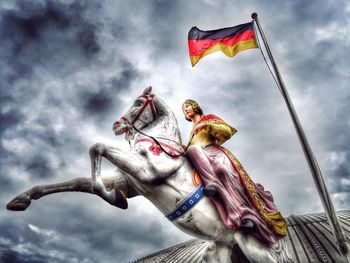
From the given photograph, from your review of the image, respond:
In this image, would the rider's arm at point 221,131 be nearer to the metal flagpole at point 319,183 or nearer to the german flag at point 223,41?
the metal flagpole at point 319,183

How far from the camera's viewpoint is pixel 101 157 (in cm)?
515

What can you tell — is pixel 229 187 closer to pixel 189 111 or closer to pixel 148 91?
pixel 189 111

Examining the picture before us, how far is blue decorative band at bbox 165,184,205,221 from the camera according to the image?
17.0 ft

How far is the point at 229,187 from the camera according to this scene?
5.38m

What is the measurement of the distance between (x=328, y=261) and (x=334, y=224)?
13.6 feet

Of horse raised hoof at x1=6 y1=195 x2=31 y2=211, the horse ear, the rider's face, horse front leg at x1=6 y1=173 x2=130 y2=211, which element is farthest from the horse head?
horse raised hoof at x1=6 y1=195 x2=31 y2=211

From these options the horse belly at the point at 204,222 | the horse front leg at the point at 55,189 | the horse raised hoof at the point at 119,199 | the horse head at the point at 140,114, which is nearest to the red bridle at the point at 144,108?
the horse head at the point at 140,114

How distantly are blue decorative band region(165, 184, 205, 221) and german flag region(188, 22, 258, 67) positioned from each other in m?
3.27

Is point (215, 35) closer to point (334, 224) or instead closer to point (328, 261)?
point (334, 224)

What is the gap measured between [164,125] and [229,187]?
176 centimetres

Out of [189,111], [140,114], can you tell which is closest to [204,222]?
[140,114]

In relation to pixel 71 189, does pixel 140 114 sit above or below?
above

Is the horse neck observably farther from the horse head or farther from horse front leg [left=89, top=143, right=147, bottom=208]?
horse front leg [left=89, top=143, right=147, bottom=208]

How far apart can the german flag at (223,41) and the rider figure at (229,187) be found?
181 cm
